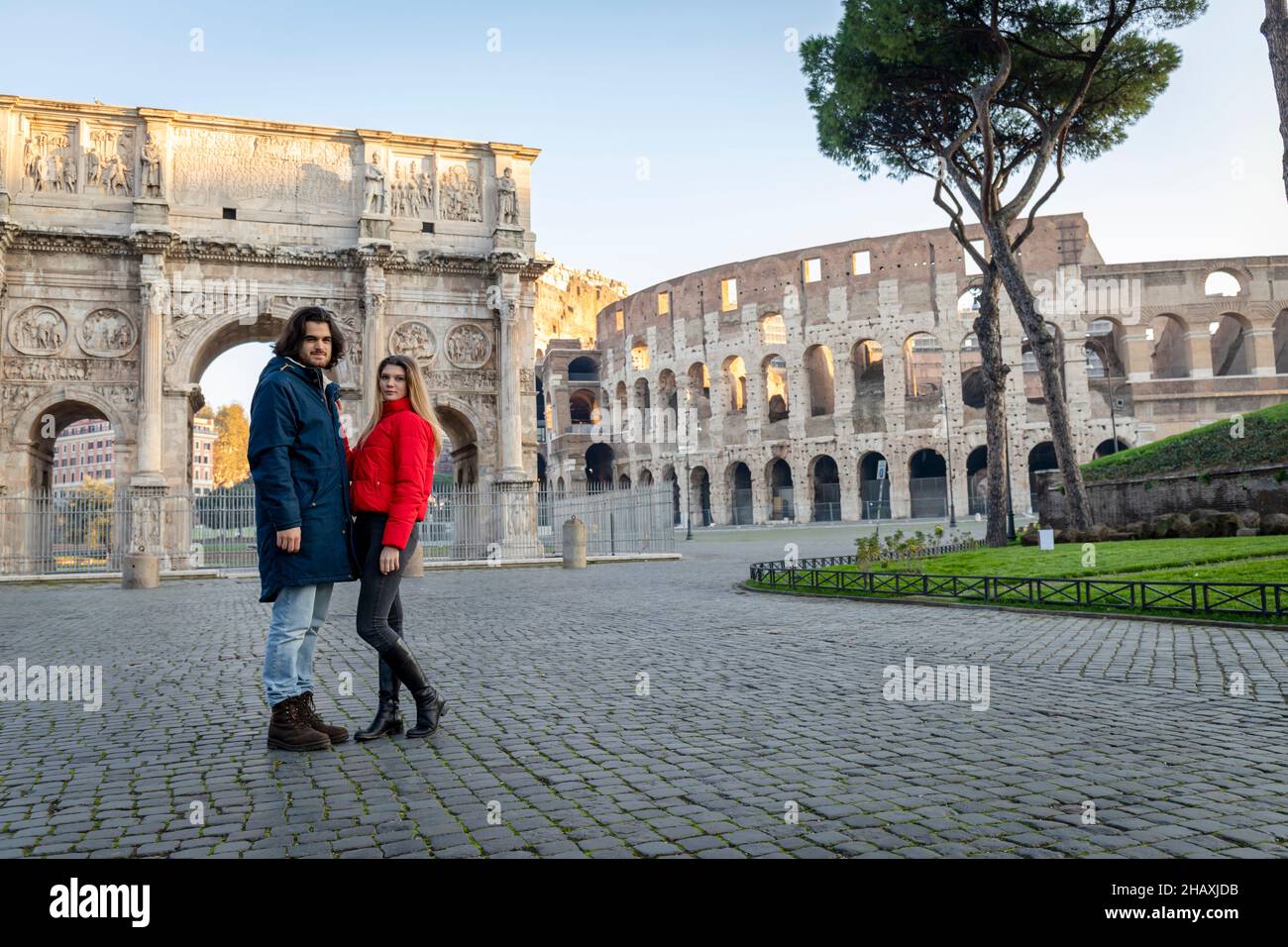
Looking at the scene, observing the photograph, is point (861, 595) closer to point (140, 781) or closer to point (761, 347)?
point (140, 781)

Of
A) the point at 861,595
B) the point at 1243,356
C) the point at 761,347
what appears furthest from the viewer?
the point at 761,347

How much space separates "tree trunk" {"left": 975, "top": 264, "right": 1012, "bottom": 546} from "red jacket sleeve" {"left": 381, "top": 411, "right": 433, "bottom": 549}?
48.9 feet

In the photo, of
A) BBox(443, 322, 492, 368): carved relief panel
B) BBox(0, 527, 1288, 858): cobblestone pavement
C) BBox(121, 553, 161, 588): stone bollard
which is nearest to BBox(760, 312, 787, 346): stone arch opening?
BBox(443, 322, 492, 368): carved relief panel

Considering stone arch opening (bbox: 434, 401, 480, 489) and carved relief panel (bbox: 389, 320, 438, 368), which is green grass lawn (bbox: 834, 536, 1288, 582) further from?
carved relief panel (bbox: 389, 320, 438, 368)

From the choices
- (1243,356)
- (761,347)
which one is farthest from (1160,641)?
(1243,356)

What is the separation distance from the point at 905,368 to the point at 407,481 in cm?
3952

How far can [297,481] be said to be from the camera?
12.5 ft

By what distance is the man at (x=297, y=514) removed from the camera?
369cm

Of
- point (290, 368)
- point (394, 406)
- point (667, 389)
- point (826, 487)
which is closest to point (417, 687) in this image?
point (394, 406)

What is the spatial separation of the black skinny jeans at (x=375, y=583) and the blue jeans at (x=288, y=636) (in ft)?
0.54

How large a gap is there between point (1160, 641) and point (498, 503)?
16.4m

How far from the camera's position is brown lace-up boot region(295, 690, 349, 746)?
3.89 m

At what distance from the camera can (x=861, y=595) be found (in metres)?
10.5

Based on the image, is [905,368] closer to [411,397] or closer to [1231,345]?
[1231,345]
